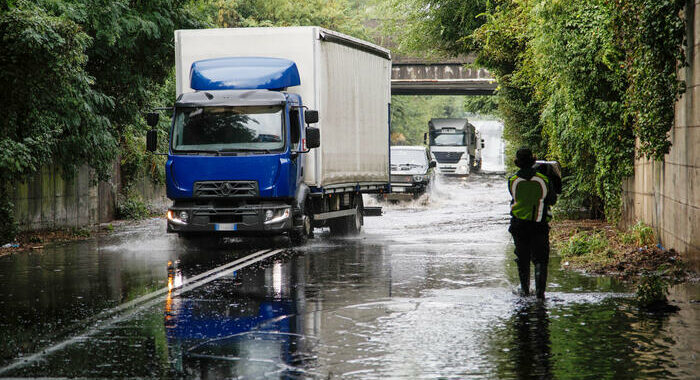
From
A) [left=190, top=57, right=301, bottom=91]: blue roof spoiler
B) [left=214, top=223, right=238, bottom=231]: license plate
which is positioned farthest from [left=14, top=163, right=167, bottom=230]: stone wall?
[left=214, top=223, right=238, bottom=231]: license plate

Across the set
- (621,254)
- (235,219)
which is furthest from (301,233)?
(621,254)

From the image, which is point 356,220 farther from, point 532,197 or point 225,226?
point 532,197

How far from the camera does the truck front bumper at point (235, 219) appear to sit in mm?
17594

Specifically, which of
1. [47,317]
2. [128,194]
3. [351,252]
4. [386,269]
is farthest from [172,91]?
[47,317]

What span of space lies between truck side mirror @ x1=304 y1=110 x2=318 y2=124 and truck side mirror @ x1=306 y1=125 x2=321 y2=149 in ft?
0.53

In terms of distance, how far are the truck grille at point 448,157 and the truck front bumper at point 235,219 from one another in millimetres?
44782

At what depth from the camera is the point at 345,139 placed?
20516 millimetres

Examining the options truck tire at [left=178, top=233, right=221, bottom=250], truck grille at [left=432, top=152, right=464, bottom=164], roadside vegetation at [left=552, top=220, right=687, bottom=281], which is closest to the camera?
roadside vegetation at [left=552, top=220, right=687, bottom=281]

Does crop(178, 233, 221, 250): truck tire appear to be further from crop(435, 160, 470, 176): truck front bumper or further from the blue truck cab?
crop(435, 160, 470, 176): truck front bumper

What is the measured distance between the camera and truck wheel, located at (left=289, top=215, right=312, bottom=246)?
18.2 metres

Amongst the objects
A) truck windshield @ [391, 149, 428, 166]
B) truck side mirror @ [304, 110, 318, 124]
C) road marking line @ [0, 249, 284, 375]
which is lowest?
road marking line @ [0, 249, 284, 375]

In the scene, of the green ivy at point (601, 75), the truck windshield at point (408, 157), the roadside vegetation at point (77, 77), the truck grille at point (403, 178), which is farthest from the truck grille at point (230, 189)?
the truck windshield at point (408, 157)

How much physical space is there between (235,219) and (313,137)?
1.94 meters

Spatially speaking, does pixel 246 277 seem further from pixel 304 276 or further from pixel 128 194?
pixel 128 194
